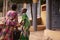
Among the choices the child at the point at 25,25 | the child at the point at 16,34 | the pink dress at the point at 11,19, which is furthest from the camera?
the child at the point at 25,25

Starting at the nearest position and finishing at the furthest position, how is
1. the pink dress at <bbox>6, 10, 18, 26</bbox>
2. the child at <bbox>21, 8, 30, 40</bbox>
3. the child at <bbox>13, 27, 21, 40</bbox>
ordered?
the pink dress at <bbox>6, 10, 18, 26</bbox>
the child at <bbox>13, 27, 21, 40</bbox>
the child at <bbox>21, 8, 30, 40</bbox>

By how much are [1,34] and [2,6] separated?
21805 millimetres

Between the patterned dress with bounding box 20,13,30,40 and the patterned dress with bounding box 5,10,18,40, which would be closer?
the patterned dress with bounding box 5,10,18,40

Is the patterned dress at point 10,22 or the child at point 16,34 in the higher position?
the patterned dress at point 10,22

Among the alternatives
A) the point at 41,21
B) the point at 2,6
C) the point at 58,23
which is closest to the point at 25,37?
the point at 58,23

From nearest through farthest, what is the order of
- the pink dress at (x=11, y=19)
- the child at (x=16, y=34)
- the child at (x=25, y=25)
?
1. the pink dress at (x=11, y=19)
2. the child at (x=16, y=34)
3. the child at (x=25, y=25)

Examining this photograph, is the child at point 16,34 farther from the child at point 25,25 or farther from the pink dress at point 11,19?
the child at point 25,25

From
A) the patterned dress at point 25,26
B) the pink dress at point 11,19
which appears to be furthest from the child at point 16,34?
the patterned dress at point 25,26

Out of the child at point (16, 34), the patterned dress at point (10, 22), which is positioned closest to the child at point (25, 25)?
the child at point (16, 34)

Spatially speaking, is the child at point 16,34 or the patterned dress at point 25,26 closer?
the child at point 16,34

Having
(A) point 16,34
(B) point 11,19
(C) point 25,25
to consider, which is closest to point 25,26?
(C) point 25,25

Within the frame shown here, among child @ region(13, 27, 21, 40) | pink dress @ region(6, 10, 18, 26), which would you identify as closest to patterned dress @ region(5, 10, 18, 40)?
pink dress @ region(6, 10, 18, 26)

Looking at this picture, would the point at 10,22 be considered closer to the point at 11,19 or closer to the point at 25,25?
the point at 11,19

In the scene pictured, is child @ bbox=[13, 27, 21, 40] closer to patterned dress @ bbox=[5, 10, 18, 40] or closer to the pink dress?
patterned dress @ bbox=[5, 10, 18, 40]
